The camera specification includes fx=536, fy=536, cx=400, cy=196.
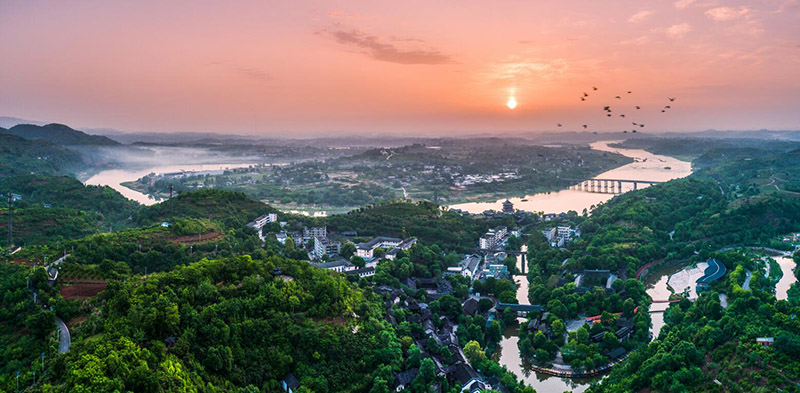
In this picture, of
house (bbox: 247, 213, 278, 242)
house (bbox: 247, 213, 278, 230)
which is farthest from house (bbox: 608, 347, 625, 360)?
house (bbox: 247, 213, 278, 230)

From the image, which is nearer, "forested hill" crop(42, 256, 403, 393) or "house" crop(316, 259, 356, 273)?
"forested hill" crop(42, 256, 403, 393)

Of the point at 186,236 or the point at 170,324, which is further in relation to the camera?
the point at 186,236

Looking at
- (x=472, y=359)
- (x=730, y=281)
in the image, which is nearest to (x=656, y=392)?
(x=472, y=359)

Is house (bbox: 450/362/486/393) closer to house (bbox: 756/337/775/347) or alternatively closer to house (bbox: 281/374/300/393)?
house (bbox: 281/374/300/393)

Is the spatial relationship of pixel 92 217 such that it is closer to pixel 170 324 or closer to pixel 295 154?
pixel 170 324

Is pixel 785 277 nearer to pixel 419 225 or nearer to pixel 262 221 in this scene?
pixel 419 225

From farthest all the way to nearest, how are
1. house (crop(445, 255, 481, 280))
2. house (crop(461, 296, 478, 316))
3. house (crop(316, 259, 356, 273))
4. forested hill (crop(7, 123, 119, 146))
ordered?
forested hill (crop(7, 123, 119, 146))
house (crop(445, 255, 481, 280))
house (crop(316, 259, 356, 273))
house (crop(461, 296, 478, 316))

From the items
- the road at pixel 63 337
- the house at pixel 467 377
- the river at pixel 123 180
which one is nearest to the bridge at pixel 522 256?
the house at pixel 467 377
